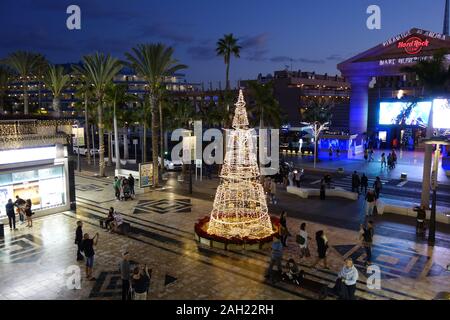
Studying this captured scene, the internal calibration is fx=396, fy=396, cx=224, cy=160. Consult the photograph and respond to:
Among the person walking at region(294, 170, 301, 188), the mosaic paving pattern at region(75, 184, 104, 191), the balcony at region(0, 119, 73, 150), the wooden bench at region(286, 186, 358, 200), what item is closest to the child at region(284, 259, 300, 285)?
the wooden bench at region(286, 186, 358, 200)

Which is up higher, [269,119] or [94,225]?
[269,119]

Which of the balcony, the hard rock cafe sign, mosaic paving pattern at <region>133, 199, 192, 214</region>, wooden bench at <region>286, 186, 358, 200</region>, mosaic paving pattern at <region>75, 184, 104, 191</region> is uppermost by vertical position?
the hard rock cafe sign

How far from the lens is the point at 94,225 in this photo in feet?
66.5

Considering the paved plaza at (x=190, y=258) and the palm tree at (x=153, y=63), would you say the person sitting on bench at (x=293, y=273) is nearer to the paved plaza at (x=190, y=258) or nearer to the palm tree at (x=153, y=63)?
the paved plaza at (x=190, y=258)

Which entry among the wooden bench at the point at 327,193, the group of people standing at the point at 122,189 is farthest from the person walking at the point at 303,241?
the group of people standing at the point at 122,189

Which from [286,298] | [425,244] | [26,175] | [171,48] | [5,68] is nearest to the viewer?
[286,298]

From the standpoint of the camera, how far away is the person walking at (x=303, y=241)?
14.9m

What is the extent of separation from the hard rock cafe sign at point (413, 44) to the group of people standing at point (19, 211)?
4583 centimetres

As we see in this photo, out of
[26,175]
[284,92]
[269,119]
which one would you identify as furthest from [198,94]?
[26,175]

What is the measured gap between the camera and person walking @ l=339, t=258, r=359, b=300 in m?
11.0

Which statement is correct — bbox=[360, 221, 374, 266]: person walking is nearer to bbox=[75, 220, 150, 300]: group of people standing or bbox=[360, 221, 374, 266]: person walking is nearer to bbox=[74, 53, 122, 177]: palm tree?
bbox=[75, 220, 150, 300]: group of people standing

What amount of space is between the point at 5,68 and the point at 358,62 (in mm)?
52551

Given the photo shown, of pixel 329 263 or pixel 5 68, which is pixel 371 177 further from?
pixel 5 68

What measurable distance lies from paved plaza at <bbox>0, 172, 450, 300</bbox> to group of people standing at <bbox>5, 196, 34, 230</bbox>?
437 mm
